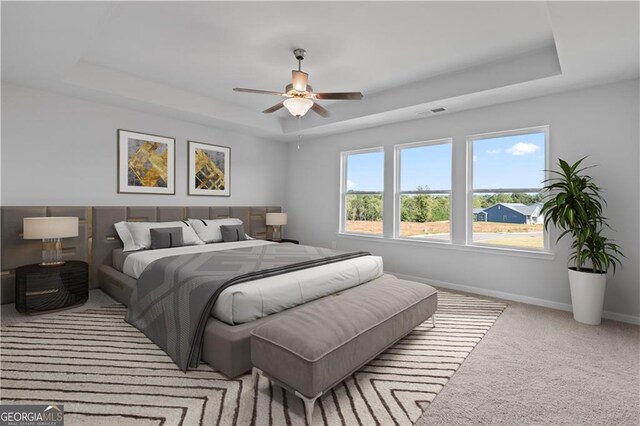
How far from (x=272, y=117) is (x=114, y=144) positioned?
2.48 m

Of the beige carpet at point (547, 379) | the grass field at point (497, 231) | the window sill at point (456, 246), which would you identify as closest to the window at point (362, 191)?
the window sill at point (456, 246)

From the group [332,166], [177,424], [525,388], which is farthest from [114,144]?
[525,388]

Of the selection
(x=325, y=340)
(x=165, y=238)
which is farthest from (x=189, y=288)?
(x=165, y=238)

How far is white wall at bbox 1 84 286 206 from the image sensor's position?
3.55m

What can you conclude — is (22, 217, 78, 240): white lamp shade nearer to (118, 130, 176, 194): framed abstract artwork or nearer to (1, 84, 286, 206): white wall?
(1, 84, 286, 206): white wall

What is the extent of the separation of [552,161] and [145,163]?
211 inches

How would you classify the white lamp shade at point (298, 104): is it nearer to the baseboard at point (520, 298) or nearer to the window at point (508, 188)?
the window at point (508, 188)

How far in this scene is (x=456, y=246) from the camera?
174 inches

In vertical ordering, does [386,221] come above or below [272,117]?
below

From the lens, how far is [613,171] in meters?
3.33

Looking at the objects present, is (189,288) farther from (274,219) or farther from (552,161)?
(552,161)

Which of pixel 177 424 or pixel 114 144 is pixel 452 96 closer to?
pixel 177 424

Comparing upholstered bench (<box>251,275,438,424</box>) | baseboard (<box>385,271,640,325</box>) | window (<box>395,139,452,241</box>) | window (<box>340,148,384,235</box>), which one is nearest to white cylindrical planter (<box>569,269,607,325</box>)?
baseboard (<box>385,271,640,325</box>)

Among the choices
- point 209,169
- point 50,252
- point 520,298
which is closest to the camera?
point 50,252
